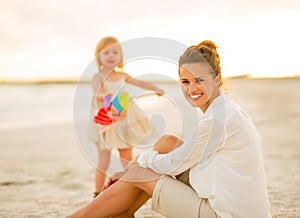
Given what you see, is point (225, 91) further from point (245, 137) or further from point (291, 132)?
point (291, 132)

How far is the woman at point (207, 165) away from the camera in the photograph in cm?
241

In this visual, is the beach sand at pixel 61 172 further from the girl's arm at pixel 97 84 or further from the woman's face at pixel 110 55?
the woman's face at pixel 110 55

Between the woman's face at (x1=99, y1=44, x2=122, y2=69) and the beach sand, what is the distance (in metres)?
1.07

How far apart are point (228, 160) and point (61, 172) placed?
2833mm

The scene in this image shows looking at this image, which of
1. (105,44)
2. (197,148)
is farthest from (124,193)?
Result: (105,44)

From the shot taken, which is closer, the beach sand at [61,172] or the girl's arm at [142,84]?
the beach sand at [61,172]

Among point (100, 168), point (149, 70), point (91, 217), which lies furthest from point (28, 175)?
point (91, 217)

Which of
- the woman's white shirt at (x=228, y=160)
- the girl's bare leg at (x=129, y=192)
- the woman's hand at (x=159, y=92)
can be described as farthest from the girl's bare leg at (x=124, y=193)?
the woman's hand at (x=159, y=92)

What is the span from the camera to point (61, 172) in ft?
16.2

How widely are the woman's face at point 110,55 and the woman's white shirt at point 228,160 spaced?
1.91m

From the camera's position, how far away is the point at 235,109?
2.45 metres

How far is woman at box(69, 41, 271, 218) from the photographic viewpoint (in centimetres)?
241

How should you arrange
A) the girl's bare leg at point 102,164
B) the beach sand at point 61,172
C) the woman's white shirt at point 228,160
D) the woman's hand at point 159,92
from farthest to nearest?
the girl's bare leg at point 102,164, the woman's hand at point 159,92, the beach sand at point 61,172, the woman's white shirt at point 228,160

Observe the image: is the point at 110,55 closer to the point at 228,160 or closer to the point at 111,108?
the point at 111,108
